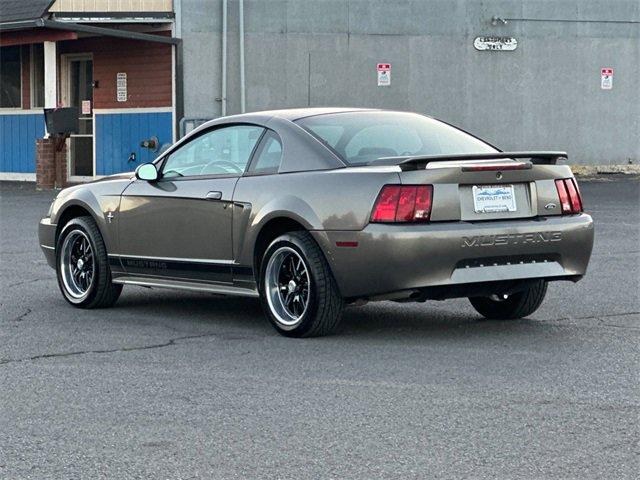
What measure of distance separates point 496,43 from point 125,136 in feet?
27.4

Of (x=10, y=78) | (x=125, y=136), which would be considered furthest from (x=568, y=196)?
(x=10, y=78)

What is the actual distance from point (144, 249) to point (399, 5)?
68.4 feet

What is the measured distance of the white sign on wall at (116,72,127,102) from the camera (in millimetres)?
29156

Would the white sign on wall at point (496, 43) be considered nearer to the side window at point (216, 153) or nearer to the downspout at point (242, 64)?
the downspout at point (242, 64)

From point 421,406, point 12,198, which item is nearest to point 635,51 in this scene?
point 12,198

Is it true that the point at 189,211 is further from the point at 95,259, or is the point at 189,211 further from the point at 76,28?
the point at 76,28

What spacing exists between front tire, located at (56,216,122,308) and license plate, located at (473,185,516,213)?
303 centimetres

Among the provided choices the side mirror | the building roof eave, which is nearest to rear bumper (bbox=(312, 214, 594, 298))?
the side mirror

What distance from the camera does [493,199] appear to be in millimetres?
8266

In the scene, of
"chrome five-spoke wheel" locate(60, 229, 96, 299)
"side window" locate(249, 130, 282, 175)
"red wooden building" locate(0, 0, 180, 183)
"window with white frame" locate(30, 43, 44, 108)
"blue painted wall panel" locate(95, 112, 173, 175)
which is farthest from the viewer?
"window with white frame" locate(30, 43, 44, 108)

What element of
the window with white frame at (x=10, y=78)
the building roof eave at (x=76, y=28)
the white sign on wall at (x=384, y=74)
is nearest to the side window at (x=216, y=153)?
the building roof eave at (x=76, y=28)

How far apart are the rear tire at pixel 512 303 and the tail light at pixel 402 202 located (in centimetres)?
130

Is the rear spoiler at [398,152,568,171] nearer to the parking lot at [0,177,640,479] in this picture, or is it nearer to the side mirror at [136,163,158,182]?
the parking lot at [0,177,640,479]

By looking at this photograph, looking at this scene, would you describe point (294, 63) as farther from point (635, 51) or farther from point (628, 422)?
point (628, 422)
